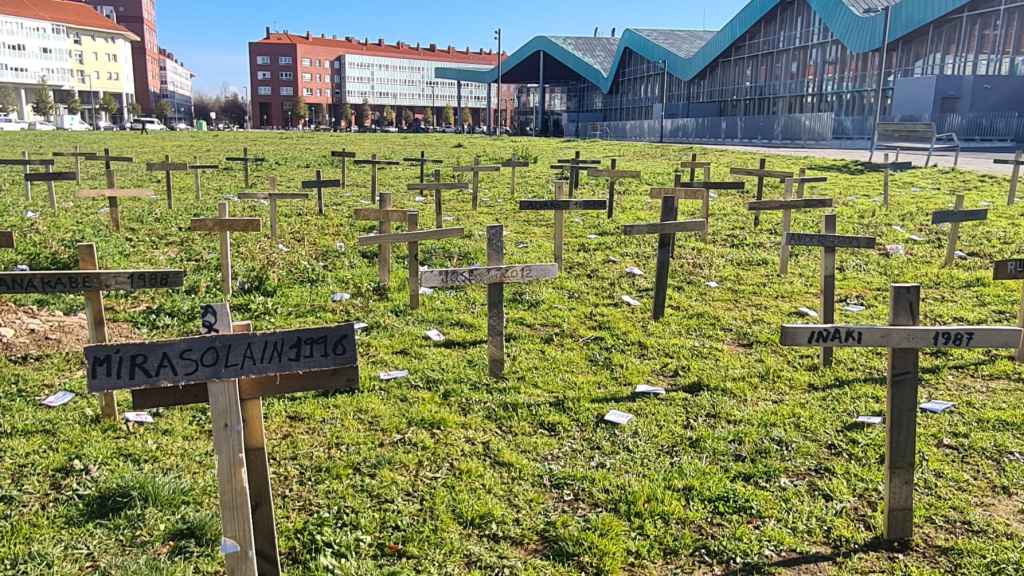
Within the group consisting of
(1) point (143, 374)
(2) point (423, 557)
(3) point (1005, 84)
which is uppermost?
(3) point (1005, 84)

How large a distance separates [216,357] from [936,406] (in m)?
5.23

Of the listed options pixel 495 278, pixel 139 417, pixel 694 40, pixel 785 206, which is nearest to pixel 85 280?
pixel 139 417

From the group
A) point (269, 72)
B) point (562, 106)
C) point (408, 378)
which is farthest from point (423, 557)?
point (269, 72)

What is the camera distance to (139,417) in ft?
17.5

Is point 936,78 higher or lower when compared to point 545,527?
higher

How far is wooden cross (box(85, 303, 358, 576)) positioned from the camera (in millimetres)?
2865

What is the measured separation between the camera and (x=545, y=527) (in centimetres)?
414

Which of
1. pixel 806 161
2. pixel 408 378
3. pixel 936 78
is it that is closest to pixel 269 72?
pixel 936 78

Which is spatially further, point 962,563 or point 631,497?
point 631,497

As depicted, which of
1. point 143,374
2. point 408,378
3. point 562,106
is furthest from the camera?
point 562,106

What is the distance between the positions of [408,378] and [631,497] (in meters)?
2.47

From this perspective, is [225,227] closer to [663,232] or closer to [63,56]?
[663,232]

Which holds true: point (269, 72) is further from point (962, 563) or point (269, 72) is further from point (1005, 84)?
point (962, 563)

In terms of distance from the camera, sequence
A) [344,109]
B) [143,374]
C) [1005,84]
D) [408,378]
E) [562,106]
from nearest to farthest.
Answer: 1. [143,374]
2. [408,378]
3. [1005,84]
4. [562,106]
5. [344,109]
